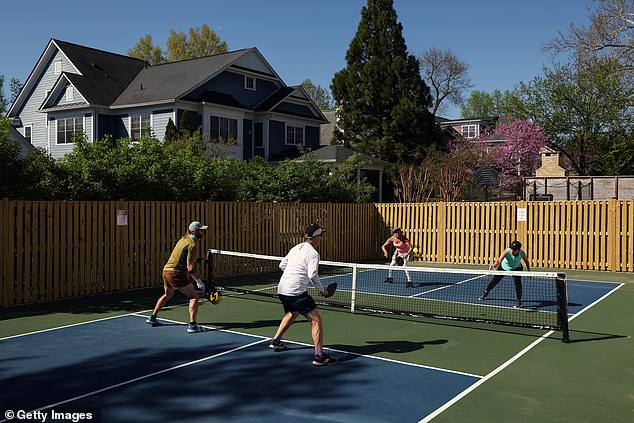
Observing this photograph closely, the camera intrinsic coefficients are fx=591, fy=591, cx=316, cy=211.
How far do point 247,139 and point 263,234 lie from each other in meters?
18.5

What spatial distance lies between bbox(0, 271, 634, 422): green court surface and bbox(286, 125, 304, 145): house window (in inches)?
1015

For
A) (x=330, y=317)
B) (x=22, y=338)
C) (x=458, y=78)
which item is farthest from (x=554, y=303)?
(x=458, y=78)

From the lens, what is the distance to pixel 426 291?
1502cm

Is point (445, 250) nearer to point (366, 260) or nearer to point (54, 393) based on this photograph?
point (366, 260)

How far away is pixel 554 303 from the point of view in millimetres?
13172

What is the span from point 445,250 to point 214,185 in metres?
9.58

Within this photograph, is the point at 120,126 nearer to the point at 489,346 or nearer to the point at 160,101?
the point at 160,101

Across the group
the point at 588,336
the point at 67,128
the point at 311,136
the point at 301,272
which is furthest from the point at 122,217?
the point at 311,136

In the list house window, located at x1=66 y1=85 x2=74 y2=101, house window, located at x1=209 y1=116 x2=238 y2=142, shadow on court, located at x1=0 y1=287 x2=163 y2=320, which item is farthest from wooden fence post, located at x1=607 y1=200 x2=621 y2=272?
house window, located at x1=66 y1=85 x2=74 y2=101

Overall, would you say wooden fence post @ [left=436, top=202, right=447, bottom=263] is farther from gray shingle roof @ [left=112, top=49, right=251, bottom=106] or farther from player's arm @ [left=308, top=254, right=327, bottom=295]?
gray shingle roof @ [left=112, top=49, right=251, bottom=106]

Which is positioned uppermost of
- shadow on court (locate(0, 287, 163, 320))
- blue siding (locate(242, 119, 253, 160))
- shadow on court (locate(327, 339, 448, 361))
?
blue siding (locate(242, 119, 253, 160))

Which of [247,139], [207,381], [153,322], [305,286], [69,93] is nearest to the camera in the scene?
[207,381]

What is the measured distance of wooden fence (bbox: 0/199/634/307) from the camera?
1319cm

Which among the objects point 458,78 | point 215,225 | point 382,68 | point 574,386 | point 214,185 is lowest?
point 574,386
